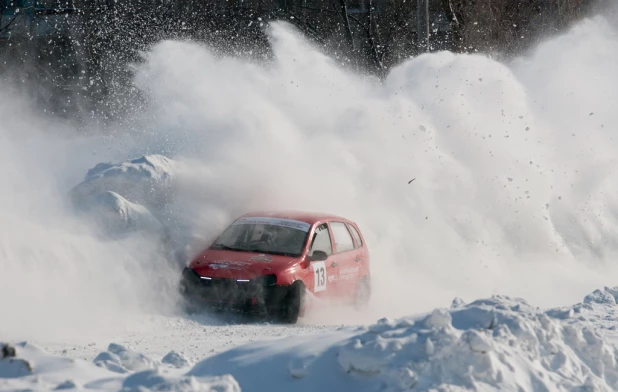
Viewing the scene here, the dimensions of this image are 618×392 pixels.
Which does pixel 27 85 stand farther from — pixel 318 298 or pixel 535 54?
pixel 318 298

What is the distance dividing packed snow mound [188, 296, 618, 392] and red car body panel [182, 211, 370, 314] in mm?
3839

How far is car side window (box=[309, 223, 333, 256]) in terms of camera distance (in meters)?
11.5

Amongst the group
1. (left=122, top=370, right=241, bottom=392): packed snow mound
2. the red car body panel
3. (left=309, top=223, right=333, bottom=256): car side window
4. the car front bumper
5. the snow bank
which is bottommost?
(left=122, top=370, right=241, bottom=392): packed snow mound

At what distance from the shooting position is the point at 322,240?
11.7 m

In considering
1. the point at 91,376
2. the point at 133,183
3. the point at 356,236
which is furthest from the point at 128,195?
the point at 91,376

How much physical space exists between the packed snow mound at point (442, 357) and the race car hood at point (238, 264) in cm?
381

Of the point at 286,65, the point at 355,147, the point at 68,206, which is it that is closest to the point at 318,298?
the point at 68,206

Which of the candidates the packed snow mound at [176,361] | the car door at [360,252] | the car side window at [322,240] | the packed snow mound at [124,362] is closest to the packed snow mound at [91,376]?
the packed snow mound at [124,362]

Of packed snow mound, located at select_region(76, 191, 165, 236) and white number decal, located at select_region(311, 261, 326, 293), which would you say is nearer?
white number decal, located at select_region(311, 261, 326, 293)

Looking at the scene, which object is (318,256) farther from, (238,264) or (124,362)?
(124,362)

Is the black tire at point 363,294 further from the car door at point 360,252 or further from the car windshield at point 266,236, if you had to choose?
the car windshield at point 266,236

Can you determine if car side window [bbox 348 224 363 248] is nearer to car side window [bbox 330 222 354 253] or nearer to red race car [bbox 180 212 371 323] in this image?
red race car [bbox 180 212 371 323]

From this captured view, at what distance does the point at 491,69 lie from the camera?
1914 cm

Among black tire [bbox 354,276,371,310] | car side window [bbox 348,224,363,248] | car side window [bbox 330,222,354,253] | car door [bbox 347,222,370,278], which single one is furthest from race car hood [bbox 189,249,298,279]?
car side window [bbox 348,224,363,248]
